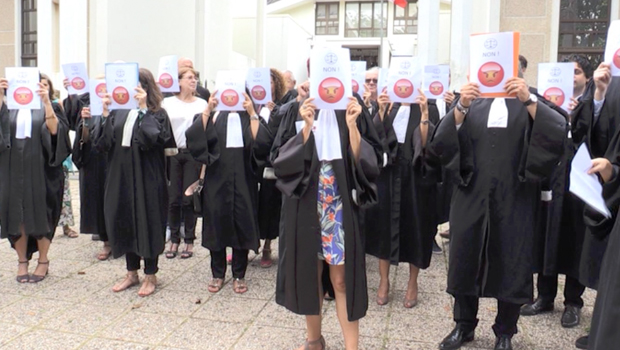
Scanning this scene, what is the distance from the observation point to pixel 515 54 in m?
3.25

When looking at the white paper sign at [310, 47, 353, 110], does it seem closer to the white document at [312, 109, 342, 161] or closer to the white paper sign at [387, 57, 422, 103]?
the white document at [312, 109, 342, 161]

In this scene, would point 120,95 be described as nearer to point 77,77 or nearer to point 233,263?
point 77,77

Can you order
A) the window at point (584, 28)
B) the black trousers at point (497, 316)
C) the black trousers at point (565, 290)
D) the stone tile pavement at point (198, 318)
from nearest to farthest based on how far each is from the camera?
the black trousers at point (497, 316), the stone tile pavement at point (198, 318), the black trousers at point (565, 290), the window at point (584, 28)

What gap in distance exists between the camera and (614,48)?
306 centimetres

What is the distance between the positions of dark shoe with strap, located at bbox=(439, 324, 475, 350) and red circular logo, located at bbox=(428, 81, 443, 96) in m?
2.28

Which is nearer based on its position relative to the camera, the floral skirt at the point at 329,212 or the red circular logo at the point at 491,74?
the red circular logo at the point at 491,74

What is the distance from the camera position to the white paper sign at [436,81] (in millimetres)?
5122

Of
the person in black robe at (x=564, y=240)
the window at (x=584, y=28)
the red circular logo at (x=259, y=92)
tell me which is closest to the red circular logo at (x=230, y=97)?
the red circular logo at (x=259, y=92)

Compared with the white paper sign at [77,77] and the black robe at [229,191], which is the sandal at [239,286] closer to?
the black robe at [229,191]

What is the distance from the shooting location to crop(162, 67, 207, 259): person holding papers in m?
6.39

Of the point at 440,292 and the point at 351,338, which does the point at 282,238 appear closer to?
the point at 351,338

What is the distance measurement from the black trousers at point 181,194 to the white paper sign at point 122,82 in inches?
58.9

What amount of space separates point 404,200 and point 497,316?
1.40 meters

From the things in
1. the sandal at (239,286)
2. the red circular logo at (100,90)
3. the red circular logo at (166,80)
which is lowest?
the sandal at (239,286)
